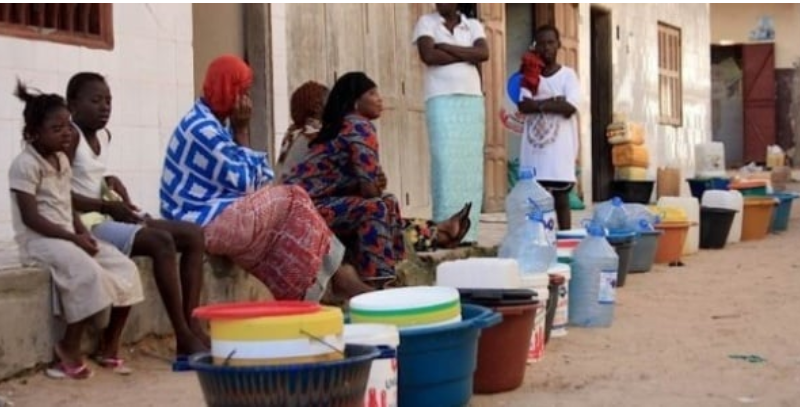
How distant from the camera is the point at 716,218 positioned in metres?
10.8

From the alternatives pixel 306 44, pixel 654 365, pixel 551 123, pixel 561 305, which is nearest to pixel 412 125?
pixel 306 44

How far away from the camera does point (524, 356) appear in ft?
16.1

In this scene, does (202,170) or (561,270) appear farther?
(561,270)

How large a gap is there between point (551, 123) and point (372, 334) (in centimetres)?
476

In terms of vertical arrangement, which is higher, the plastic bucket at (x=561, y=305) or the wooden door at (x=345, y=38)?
the wooden door at (x=345, y=38)

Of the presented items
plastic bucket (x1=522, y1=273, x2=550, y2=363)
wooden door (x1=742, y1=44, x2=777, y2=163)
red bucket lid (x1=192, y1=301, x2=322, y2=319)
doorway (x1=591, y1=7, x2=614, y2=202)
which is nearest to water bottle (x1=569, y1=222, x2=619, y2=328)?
plastic bucket (x1=522, y1=273, x2=550, y2=363)

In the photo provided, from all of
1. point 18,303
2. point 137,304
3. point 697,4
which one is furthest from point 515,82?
point 697,4

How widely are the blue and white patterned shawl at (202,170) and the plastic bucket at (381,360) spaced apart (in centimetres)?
184

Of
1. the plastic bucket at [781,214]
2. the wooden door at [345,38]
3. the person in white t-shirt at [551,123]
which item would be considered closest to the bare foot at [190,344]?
the person in white t-shirt at [551,123]

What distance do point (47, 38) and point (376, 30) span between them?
351 centimetres

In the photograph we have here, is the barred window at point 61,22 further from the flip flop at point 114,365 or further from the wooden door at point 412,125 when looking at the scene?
the wooden door at point 412,125

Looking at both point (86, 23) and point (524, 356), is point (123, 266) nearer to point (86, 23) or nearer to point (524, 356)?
point (524, 356)

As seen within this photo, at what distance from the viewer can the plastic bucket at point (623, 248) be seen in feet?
25.4

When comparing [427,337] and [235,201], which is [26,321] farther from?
[427,337]
